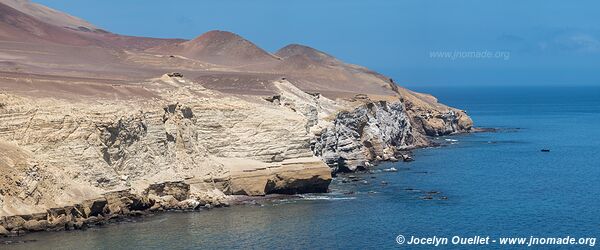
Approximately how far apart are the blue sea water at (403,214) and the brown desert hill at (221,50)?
214 feet

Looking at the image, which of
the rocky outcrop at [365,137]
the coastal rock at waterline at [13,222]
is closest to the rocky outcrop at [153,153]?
the coastal rock at waterline at [13,222]

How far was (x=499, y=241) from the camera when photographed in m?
52.2

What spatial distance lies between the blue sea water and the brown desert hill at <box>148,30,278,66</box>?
65.1m

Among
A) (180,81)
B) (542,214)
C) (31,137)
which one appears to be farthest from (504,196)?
(31,137)

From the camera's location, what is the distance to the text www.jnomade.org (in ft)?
169

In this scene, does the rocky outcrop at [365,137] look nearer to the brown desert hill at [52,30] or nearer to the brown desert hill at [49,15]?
the brown desert hill at [52,30]

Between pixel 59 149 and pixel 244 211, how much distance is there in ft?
40.4

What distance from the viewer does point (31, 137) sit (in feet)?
186

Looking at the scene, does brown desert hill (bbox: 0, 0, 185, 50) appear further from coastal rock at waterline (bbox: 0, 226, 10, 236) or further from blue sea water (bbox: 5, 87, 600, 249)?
coastal rock at waterline (bbox: 0, 226, 10, 236)

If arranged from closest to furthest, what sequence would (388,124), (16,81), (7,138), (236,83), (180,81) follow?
1. (7,138)
2. (16,81)
3. (180,81)
4. (236,83)
5. (388,124)

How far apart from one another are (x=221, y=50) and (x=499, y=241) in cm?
11111

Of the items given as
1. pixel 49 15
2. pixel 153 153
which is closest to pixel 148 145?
pixel 153 153

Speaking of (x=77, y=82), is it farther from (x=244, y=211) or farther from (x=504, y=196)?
(x=504, y=196)

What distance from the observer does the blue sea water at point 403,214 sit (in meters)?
52.7
